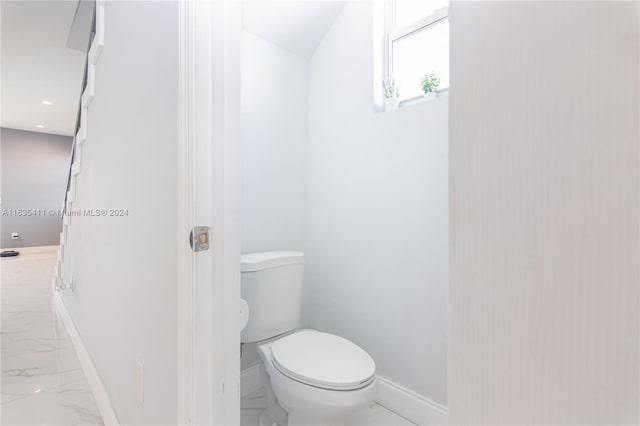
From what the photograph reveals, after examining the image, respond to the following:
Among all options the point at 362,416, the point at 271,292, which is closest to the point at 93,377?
the point at 271,292

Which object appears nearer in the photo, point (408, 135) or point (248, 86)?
point (408, 135)

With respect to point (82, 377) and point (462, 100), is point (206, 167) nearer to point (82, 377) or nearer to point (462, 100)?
point (462, 100)

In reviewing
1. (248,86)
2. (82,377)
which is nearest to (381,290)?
(248,86)

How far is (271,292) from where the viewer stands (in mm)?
1503

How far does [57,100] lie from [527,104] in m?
6.20

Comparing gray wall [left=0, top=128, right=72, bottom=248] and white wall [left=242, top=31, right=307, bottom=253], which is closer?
white wall [left=242, top=31, right=307, bottom=253]

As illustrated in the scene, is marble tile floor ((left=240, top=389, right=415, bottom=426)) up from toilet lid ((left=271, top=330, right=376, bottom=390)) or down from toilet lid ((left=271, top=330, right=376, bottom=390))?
down

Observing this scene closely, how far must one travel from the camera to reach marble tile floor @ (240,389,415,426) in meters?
1.47

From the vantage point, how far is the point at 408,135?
4.90 feet

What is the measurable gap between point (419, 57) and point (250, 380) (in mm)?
1934

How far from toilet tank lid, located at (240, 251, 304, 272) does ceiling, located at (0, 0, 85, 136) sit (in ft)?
8.64

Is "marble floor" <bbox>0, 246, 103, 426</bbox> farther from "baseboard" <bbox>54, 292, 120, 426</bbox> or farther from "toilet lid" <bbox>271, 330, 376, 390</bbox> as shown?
"toilet lid" <bbox>271, 330, 376, 390</bbox>

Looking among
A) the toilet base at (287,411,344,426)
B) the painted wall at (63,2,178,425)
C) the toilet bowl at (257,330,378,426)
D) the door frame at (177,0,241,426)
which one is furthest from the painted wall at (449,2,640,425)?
the toilet base at (287,411,344,426)

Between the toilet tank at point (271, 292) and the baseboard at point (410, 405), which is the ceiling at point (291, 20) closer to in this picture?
the toilet tank at point (271, 292)
